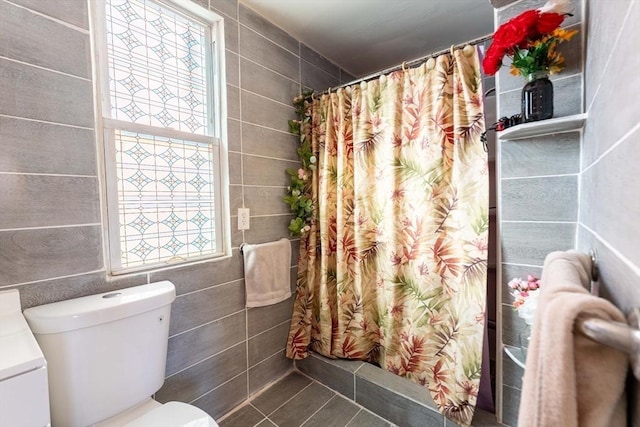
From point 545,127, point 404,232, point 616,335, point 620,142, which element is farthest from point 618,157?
point 404,232

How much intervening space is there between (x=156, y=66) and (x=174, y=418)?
1.51 m

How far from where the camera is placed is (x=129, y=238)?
1.16 m

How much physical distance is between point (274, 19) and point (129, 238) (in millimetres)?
1528

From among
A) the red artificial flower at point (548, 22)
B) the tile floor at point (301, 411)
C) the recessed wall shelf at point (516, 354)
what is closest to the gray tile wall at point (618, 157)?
the red artificial flower at point (548, 22)

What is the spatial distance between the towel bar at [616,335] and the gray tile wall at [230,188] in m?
1.39

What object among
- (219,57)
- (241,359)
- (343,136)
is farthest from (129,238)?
(343,136)

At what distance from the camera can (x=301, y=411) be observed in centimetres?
151

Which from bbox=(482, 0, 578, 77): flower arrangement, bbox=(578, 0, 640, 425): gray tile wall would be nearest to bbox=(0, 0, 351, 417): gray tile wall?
bbox=(482, 0, 578, 77): flower arrangement

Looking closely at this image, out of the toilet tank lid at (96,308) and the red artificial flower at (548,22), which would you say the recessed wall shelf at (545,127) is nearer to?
the red artificial flower at (548,22)

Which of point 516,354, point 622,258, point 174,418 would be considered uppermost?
point 622,258

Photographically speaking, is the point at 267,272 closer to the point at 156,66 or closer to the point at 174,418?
the point at 174,418

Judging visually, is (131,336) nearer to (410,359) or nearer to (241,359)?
(241,359)

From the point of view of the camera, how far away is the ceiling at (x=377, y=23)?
1.51 meters

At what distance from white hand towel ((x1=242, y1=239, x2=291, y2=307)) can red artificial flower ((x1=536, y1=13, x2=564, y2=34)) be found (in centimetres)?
154
